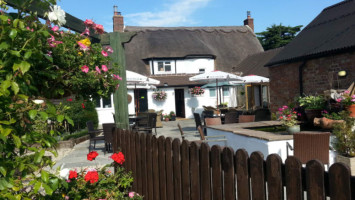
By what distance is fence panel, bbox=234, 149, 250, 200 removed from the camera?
7.50ft

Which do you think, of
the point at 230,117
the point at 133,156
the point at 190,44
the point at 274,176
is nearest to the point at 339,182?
the point at 274,176

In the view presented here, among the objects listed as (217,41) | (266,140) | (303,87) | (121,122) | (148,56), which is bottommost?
(266,140)

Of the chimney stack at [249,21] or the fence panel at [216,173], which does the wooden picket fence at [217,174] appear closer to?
the fence panel at [216,173]

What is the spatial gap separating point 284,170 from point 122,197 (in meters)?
2.29

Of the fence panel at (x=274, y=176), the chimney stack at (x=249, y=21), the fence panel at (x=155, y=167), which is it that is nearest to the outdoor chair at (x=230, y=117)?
the fence panel at (x=155, y=167)

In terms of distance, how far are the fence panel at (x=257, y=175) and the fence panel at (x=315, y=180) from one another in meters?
0.37

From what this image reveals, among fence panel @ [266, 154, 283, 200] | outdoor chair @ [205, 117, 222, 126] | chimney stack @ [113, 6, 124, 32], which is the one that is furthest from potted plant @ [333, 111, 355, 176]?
chimney stack @ [113, 6, 124, 32]

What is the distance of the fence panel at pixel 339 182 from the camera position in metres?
1.63

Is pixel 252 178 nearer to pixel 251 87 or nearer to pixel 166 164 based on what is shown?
pixel 166 164

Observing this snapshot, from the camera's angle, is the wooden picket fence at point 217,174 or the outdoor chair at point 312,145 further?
the outdoor chair at point 312,145

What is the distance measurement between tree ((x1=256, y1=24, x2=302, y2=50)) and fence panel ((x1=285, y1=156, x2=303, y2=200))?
1403 inches

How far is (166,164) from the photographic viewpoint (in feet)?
11.0

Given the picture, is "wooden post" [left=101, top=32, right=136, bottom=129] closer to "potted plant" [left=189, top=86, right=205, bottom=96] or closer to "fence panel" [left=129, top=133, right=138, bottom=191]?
"fence panel" [left=129, top=133, right=138, bottom=191]

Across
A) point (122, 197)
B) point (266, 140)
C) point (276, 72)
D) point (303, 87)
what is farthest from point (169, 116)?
point (122, 197)
